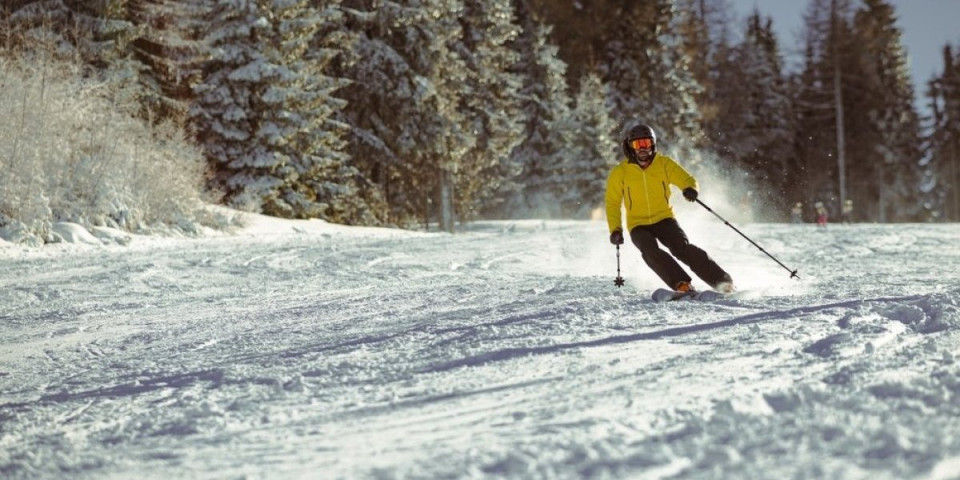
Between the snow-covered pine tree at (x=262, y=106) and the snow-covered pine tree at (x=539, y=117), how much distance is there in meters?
17.3

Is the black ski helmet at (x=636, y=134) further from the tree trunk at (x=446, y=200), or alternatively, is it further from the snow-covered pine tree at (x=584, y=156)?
the snow-covered pine tree at (x=584, y=156)

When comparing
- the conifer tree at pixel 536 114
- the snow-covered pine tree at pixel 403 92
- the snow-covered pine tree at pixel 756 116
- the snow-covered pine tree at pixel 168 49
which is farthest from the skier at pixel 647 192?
the snow-covered pine tree at pixel 756 116

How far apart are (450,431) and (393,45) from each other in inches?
1041

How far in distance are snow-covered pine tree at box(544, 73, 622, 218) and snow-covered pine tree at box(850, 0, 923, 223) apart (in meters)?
23.9

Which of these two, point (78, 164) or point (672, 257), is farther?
point (78, 164)

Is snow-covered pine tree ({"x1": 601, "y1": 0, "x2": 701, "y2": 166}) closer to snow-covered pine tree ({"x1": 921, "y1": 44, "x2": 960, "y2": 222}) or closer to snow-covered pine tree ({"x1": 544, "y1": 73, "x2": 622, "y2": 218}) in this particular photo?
snow-covered pine tree ({"x1": 544, "y1": 73, "x2": 622, "y2": 218})

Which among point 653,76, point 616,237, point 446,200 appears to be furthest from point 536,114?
point 616,237

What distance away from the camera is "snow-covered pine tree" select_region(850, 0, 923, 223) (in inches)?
2181

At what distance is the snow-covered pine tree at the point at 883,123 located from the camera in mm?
55406

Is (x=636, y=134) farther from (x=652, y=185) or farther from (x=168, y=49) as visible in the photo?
(x=168, y=49)

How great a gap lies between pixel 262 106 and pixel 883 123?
1825 inches

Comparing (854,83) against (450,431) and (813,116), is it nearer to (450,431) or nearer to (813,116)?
(813,116)

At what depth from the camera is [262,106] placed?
22109 mm

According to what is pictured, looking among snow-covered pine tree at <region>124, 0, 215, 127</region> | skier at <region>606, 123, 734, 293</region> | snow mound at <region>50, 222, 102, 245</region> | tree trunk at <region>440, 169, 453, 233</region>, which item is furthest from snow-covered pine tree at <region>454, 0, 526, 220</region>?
skier at <region>606, 123, 734, 293</region>
